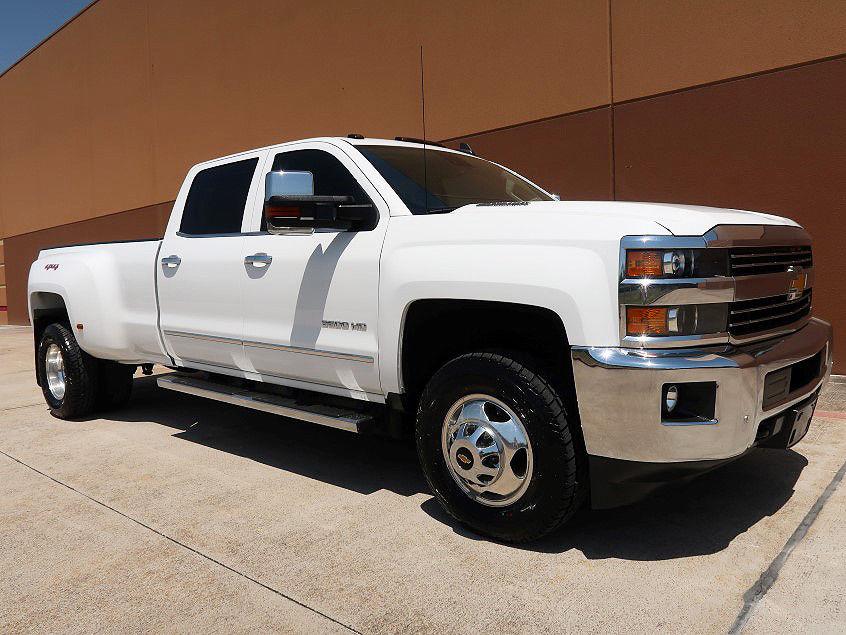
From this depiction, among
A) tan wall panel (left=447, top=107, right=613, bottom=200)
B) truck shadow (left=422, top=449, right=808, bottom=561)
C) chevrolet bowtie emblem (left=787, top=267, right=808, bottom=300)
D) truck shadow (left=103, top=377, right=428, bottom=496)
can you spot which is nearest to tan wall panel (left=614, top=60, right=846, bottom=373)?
tan wall panel (left=447, top=107, right=613, bottom=200)

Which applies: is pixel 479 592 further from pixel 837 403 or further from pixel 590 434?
pixel 837 403

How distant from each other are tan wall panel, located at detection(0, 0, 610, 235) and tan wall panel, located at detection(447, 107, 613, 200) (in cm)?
18

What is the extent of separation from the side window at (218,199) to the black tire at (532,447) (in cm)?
208

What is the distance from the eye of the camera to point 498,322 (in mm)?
3361

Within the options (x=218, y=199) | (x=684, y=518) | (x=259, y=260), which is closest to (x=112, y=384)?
(x=218, y=199)

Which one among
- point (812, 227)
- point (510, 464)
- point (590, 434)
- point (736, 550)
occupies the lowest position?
point (736, 550)

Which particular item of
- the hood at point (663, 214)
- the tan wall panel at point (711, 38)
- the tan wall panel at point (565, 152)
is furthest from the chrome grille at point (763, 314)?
the tan wall panel at point (565, 152)

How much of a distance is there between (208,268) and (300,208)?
1362 mm

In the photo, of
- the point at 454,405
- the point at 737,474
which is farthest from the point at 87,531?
the point at 737,474

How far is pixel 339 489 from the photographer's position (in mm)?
4113

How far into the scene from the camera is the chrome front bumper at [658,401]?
107 inches

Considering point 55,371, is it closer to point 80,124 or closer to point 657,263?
point 657,263

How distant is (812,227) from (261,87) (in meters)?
8.50

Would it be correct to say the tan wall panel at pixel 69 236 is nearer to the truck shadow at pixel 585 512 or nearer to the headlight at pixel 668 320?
the truck shadow at pixel 585 512
